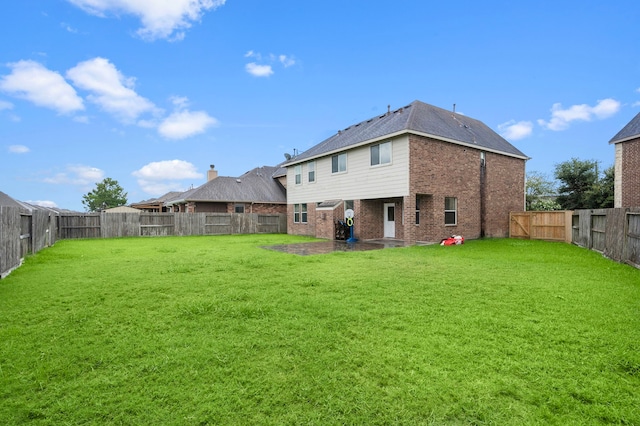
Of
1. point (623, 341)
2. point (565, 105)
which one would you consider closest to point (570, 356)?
point (623, 341)

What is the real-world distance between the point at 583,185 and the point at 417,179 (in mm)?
Answer: 21419

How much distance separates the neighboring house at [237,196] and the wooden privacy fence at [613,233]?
20.3m

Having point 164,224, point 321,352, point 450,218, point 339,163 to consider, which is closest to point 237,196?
point 164,224

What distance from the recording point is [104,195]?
58.8 m

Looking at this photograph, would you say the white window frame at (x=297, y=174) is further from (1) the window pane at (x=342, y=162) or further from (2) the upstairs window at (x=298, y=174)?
(1) the window pane at (x=342, y=162)

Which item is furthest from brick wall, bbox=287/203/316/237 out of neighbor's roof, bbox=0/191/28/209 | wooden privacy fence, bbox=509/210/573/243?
neighbor's roof, bbox=0/191/28/209

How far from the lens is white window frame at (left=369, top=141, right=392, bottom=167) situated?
47.5 feet

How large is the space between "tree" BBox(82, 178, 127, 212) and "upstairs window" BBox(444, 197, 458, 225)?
62957mm

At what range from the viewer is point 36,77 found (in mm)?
11734

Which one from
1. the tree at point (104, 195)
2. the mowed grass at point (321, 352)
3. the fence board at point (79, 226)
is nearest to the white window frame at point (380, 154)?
the mowed grass at point (321, 352)

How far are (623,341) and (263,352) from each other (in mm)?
3902

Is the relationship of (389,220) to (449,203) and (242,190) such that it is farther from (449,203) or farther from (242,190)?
(242,190)

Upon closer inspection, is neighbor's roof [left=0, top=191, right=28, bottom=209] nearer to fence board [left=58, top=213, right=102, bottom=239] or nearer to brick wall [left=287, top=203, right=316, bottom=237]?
fence board [left=58, top=213, right=102, bottom=239]

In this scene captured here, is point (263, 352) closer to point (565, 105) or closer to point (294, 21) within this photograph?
point (294, 21)
